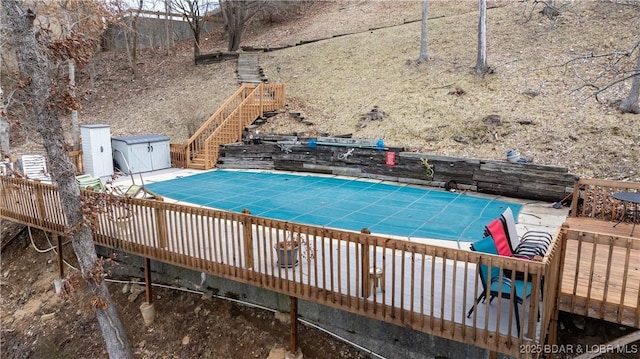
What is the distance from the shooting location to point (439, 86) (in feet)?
44.4

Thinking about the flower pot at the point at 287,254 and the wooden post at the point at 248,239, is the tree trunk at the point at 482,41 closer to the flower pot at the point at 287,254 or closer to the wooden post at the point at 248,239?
the flower pot at the point at 287,254

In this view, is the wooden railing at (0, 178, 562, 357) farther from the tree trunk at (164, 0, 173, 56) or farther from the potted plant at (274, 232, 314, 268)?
the tree trunk at (164, 0, 173, 56)

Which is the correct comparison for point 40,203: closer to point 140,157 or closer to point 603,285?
point 140,157

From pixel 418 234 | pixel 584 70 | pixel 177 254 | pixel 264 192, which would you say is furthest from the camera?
pixel 584 70

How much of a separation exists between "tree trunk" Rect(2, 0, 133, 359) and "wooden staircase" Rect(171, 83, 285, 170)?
7147 mm

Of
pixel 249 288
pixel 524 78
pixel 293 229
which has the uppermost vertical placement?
pixel 524 78

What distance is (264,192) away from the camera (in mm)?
9281

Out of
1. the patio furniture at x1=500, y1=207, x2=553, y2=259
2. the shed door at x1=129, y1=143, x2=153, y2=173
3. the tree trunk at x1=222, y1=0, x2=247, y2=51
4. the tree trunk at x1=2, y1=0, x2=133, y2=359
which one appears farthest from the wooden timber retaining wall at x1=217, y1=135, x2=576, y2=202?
the tree trunk at x1=222, y1=0, x2=247, y2=51

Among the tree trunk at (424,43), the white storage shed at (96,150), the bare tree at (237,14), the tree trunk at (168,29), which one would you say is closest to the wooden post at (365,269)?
the white storage shed at (96,150)

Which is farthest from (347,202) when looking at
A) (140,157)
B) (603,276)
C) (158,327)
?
(140,157)

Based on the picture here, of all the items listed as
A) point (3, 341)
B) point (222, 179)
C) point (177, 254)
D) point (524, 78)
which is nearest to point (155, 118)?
point (222, 179)

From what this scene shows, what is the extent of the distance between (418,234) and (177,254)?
3.58 m

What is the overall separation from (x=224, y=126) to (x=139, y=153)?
8.61 ft

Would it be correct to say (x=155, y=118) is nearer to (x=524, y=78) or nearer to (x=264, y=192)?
(x=264, y=192)
